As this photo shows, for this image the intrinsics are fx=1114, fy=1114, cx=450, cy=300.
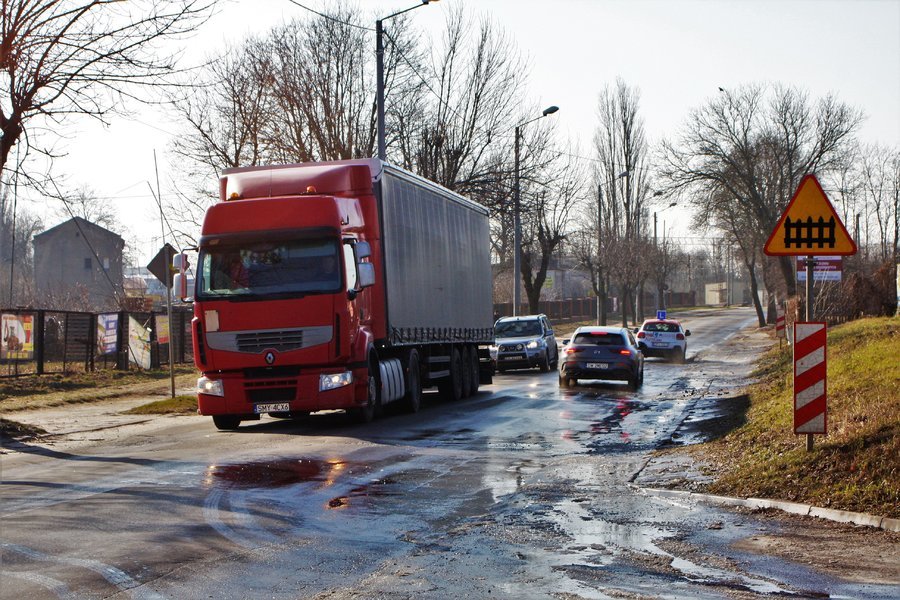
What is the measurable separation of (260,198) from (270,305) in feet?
5.81

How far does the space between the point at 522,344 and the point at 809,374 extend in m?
24.3

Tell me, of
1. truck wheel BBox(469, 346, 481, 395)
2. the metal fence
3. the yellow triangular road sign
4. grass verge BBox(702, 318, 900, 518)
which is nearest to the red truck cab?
grass verge BBox(702, 318, 900, 518)

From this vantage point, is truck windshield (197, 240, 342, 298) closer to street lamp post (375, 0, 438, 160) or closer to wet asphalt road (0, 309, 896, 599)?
wet asphalt road (0, 309, 896, 599)

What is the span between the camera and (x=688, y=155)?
61.2m

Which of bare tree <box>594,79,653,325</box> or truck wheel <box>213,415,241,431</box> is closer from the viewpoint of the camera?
truck wheel <box>213,415,241,431</box>

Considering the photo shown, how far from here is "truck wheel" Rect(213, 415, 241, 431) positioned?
17.3 metres

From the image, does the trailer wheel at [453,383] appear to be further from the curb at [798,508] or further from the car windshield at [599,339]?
the curb at [798,508]

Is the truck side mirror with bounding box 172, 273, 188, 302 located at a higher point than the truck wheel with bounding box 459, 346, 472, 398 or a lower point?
higher

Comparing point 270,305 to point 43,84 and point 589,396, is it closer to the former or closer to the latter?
point 43,84

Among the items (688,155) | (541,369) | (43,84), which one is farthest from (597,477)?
(688,155)

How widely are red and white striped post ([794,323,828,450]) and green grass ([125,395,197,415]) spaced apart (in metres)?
13.1

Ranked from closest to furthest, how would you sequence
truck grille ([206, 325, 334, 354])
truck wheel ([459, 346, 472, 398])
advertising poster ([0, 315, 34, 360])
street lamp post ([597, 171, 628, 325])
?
truck grille ([206, 325, 334, 354]), truck wheel ([459, 346, 472, 398]), advertising poster ([0, 315, 34, 360]), street lamp post ([597, 171, 628, 325])

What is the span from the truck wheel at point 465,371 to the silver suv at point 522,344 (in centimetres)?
958

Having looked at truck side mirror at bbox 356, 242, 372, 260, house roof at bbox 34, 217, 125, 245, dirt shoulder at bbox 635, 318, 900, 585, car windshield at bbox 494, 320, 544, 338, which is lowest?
dirt shoulder at bbox 635, 318, 900, 585
